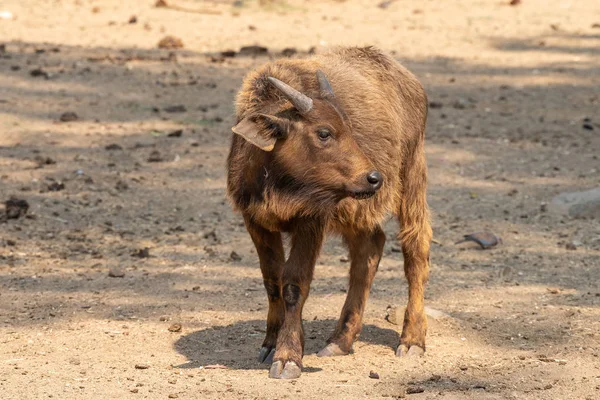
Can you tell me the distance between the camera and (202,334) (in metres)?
7.38

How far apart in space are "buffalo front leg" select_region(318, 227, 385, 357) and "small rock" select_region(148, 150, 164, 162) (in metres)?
4.72

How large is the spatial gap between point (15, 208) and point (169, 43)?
6534 millimetres

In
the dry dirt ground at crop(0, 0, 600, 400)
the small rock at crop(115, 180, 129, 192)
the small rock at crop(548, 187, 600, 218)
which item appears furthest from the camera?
the small rock at crop(115, 180, 129, 192)

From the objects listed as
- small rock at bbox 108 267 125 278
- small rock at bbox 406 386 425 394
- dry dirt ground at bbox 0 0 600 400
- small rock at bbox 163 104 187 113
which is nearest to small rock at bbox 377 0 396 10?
dry dirt ground at bbox 0 0 600 400

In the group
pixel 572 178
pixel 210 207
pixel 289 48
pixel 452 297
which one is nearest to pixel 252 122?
pixel 452 297

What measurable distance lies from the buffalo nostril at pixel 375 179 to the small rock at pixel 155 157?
19.3 feet

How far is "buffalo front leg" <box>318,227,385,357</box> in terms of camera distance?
7.08 meters

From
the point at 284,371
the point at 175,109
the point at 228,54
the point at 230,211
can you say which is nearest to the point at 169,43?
the point at 228,54

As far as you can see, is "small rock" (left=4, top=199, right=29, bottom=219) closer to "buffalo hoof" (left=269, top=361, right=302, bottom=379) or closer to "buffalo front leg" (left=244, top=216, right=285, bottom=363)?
"buffalo front leg" (left=244, top=216, right=285, bottom=363)

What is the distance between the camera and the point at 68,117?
1269 cm

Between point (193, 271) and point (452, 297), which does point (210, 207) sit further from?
point (452, 297)

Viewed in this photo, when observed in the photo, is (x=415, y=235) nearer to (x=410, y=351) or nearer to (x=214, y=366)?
(x=410, y=351)

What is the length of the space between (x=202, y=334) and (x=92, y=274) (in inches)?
69.6

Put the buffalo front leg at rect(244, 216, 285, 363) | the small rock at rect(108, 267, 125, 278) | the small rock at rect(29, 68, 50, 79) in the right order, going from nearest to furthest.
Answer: the buffalo front leg at rect(244, 216, 285, 363), the small rock at rect(108, 267, 125, 278), the small rock at rect(29, 68, 50, 79)
